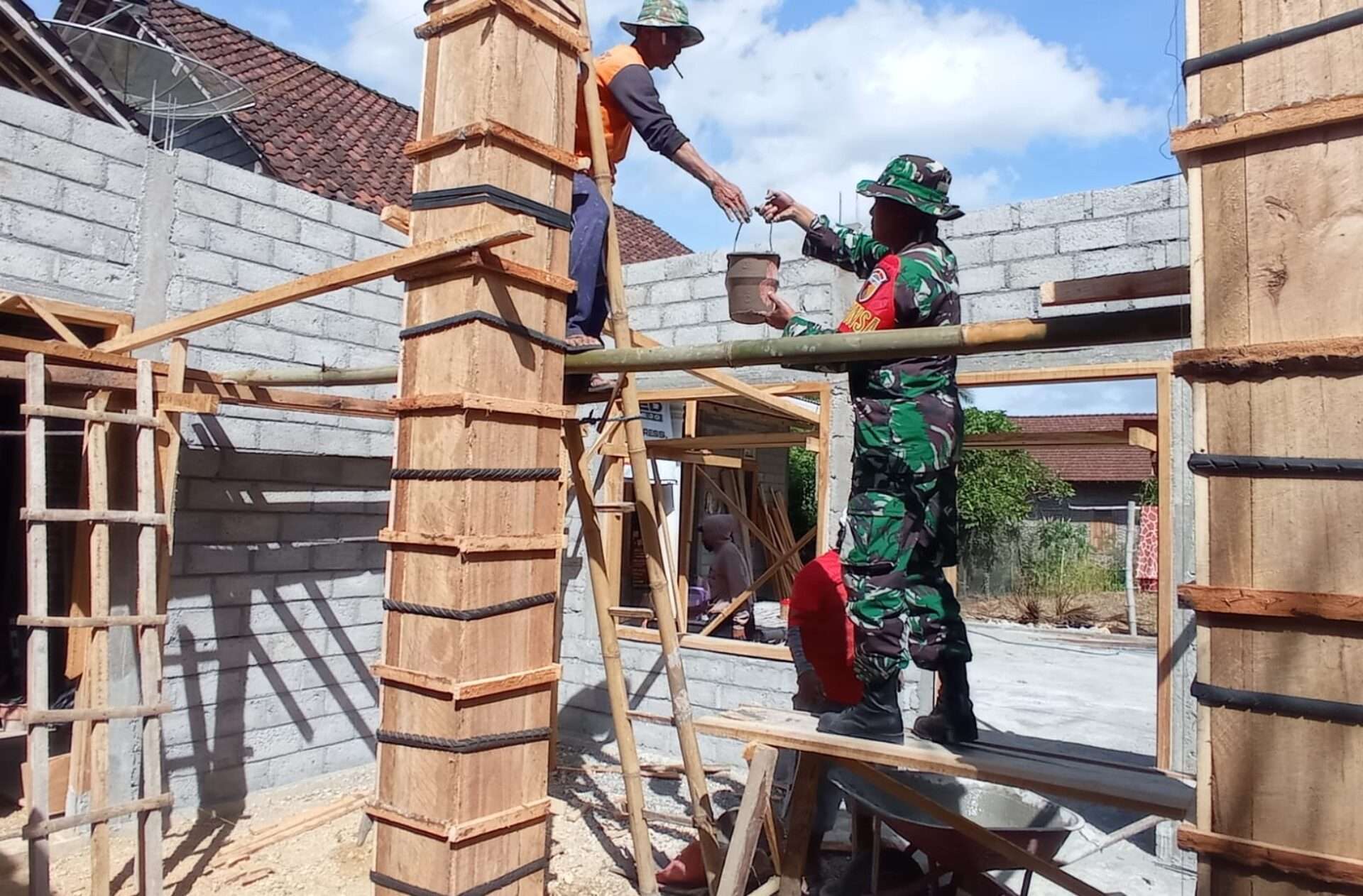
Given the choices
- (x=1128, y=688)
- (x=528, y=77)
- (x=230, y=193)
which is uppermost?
(x=230, y=193)

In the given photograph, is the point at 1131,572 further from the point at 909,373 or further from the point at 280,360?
the point at 909,373

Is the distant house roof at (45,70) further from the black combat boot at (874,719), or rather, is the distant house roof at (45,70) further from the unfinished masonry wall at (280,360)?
the black combat boot at (874,719)

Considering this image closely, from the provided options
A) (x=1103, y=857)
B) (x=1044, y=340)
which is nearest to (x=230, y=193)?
(x=1044, y=340)

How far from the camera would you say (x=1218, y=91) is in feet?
5.07

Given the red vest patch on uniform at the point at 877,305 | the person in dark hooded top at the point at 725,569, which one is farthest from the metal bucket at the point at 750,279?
the person in dark hooded top at the point at 725,569

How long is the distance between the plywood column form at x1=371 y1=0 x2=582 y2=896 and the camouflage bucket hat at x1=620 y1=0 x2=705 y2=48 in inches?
33.1

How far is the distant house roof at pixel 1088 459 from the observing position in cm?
2453

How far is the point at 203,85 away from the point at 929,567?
5.75m

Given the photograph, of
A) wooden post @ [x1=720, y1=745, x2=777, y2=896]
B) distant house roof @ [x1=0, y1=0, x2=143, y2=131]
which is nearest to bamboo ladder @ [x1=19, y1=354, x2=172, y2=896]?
wooden post @ [x1=720, y1=745, x2=777, y2=896]

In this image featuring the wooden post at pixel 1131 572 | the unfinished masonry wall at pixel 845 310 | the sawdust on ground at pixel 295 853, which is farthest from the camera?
the wooden post at pixel 1131 572

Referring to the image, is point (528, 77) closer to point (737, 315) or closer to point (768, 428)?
point (737, 315)

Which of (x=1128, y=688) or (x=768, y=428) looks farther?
(x=768, y=428)

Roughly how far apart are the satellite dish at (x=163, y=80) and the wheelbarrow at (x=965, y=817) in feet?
17.8

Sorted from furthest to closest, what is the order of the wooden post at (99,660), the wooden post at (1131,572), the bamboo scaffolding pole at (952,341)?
the wooden post at (1131,572), the wooden post at (99,660), the bamboo scaffolding pole at (952,341)
